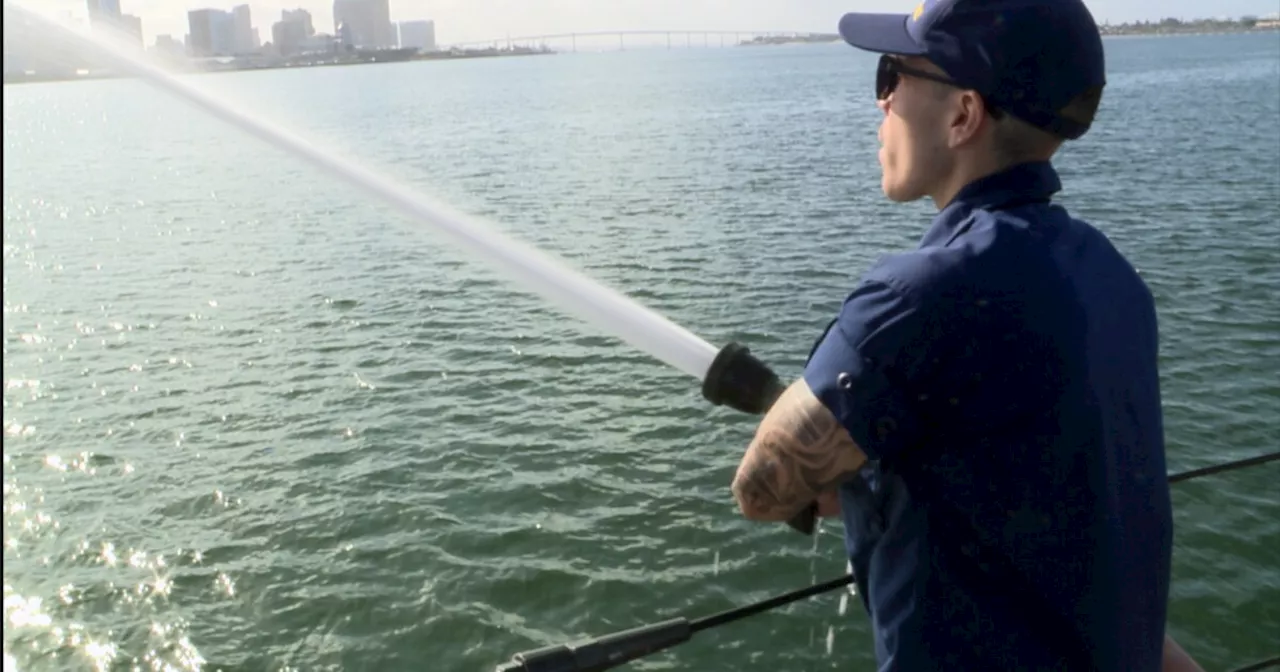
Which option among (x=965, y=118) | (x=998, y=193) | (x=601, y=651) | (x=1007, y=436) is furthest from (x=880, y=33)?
(x=601, y=651)

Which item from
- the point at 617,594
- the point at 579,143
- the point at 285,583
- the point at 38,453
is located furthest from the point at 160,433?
the point at 579,143

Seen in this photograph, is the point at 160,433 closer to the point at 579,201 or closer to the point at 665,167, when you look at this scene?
the point at 579,201

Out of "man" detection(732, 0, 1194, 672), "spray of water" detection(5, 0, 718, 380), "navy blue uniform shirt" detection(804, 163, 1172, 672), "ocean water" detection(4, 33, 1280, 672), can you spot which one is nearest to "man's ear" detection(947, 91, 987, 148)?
"man" detection(732, 0, 1194, 672)

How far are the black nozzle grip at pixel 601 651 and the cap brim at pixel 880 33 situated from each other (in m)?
1.79

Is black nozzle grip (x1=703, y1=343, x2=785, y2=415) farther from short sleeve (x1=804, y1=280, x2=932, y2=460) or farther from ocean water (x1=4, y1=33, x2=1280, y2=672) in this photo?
ocean water (x1=4, y1=33, x2=1280, y2=672)

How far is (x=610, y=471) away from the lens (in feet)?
48.3

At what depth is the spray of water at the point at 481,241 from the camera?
331cm

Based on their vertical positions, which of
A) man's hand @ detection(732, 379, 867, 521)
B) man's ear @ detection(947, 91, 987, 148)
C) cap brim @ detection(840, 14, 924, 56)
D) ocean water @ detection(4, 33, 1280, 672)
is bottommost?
ocean water @ detection(4, 33, 1280, 672)

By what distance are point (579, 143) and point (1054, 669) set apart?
54.6m

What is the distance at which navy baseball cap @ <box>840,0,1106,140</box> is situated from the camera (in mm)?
2381

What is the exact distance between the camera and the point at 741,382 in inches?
116

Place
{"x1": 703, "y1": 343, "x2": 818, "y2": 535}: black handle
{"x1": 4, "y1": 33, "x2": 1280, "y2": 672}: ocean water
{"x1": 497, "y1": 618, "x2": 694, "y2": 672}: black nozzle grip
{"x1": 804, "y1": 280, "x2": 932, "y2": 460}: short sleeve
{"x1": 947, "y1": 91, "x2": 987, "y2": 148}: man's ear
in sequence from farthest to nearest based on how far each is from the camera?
{"x1": 4, "y1": 33, "x2": 1280, "y2": 672}: ocean water → {"x1": 497, "y1": 618, "x2": 694, "y2": 672}: black nozzle grip → {"x1": 703, "y1": 343, "x2": 818, "y2": 535}: black handle → {"x1": 947, "y1": 91, "x2": 987, "y2": 148}: man's ear → {"x1": 804, "y1": 280, "x2": 932, "y2": 460}: short sleeve

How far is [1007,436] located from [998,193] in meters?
0.55

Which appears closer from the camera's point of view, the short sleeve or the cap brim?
the short sleeve
